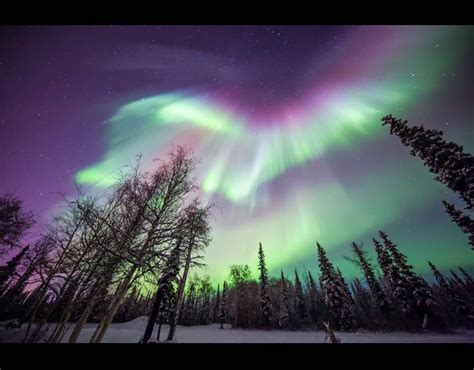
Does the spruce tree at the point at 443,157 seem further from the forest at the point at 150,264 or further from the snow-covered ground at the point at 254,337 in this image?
the snow-covered ground at the point at 254,337

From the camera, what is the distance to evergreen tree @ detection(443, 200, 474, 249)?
1501 centimetres

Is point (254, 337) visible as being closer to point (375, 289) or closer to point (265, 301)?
point (265, 301)

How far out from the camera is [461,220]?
17.5 m

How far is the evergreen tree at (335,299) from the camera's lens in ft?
104

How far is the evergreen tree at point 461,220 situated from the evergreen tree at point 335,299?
1997cm

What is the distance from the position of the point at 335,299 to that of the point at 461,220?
2318 centimetres

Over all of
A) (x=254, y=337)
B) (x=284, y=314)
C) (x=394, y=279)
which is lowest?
(x=254, y=337)

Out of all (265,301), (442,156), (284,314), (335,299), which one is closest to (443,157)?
(442,156)

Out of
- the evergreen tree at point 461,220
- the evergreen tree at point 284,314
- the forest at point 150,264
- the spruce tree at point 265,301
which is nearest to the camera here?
the forest at point 150,264

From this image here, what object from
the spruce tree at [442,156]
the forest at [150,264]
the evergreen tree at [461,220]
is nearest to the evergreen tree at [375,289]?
the forest at [150,264]

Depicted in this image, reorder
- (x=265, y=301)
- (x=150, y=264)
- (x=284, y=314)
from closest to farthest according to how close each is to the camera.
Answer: (x=150, y=264)
(x=265, y=301)
(x=284, y=314)
